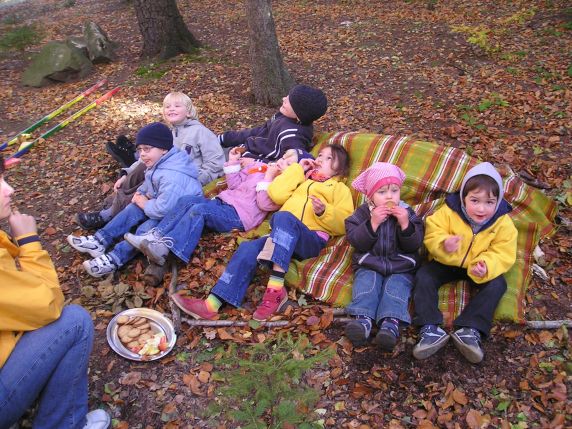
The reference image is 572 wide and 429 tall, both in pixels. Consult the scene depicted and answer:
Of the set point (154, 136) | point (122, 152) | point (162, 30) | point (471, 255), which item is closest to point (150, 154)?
point (154, 136)

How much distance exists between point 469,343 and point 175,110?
13.3 ft

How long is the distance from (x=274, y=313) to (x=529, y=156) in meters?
3.82

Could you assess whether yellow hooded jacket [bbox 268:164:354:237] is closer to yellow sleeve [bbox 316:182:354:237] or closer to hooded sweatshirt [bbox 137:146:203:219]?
yellow sleeve [bbox 316:182:354:237]

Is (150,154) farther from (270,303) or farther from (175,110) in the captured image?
(270,303)

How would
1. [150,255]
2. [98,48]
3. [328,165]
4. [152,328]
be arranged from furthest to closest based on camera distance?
[98,48] → [328,165] → [150,255] → [152,328]

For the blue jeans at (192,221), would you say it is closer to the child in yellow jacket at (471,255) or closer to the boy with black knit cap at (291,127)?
the boy with black knit cap at (291,127)

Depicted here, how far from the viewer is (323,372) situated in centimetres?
337

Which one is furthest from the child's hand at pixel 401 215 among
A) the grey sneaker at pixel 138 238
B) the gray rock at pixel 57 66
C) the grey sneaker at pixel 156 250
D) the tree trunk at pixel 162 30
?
the gray rock at pixel 57 66

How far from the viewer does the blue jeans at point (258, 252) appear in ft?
12.9

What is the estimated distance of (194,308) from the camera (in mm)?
3867

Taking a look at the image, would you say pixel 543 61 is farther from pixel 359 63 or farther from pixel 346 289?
pixel 346 289

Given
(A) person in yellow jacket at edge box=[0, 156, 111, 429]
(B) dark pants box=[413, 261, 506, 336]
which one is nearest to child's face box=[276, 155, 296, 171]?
(B) dark pants box=[413, 261, 506, 336]

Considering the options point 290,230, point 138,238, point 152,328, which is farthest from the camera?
point 138,238

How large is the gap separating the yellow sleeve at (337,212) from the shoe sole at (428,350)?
1.42 m
